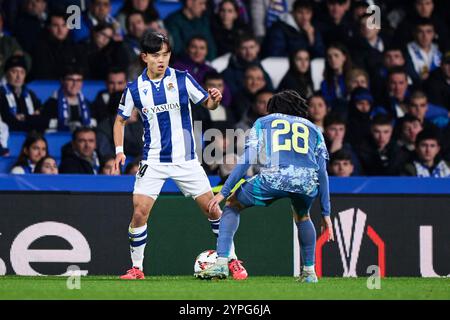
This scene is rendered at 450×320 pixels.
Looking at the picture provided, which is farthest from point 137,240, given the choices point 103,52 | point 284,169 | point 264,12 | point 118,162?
point 264,12

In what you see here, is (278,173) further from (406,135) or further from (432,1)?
(432,1)

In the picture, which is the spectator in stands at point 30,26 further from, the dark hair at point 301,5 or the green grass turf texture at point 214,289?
the green grass turf texture at point 214,289

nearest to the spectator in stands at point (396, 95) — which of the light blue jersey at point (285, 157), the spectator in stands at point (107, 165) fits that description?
the spectator in stands at point (107, 165)

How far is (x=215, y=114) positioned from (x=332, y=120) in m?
1.43

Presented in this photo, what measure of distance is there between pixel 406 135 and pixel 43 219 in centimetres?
503

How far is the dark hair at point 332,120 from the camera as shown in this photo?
13430 mm

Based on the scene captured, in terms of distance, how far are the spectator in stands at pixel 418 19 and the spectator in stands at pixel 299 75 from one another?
183 cm

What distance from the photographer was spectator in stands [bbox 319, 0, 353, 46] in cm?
1533

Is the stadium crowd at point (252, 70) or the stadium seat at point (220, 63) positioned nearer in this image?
the stadium crowd at point (252, 70)

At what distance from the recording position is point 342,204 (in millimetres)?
10984

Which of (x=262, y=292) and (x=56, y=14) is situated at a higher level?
(x=56, y=14)

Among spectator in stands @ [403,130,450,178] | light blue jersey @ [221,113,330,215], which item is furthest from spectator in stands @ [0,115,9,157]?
light blue jersey @ [221,113,330,215]
